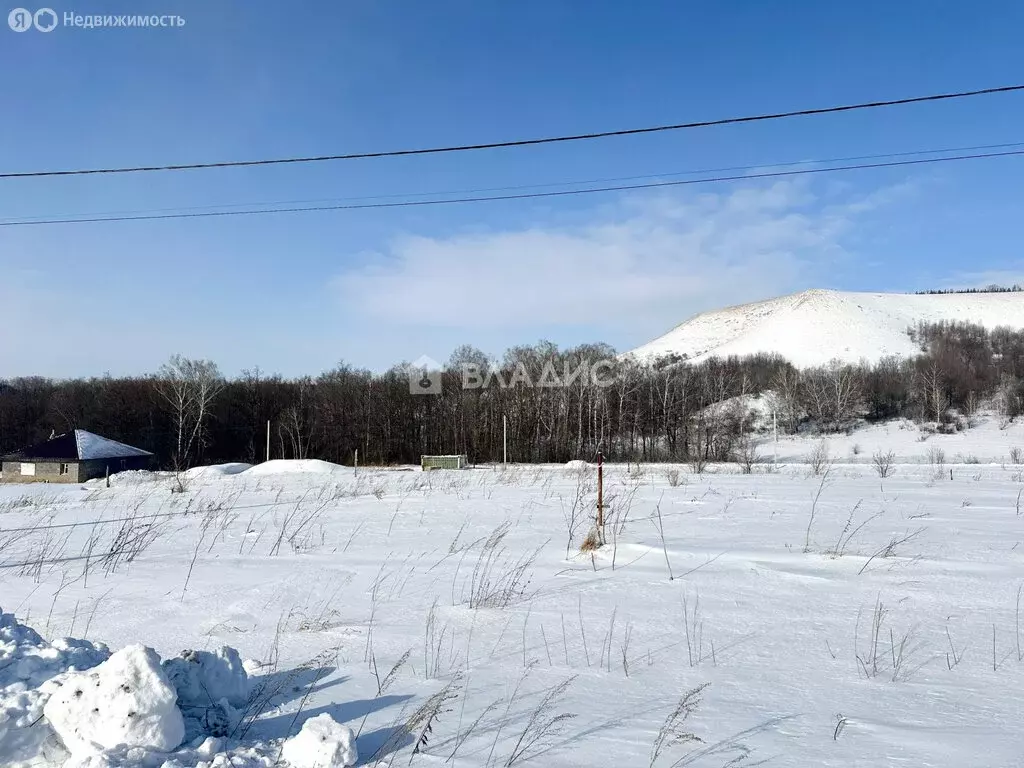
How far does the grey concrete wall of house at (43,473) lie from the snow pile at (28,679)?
41038 mm

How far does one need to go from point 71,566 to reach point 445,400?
1755 inches

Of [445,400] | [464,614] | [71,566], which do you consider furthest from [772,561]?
[445,400]

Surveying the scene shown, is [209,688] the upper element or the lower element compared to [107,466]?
upper

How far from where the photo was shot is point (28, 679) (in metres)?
2.49

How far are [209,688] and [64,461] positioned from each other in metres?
42.4

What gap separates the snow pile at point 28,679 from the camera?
218 centimetres

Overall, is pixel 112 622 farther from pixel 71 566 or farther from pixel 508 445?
pixel 508 445

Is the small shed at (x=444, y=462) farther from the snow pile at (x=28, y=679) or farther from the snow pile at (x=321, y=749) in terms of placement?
the snow pile at (x=321, y=749)

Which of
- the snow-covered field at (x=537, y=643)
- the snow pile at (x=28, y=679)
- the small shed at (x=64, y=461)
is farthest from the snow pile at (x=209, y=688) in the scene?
Result: the small shed at (x=64, y=461)

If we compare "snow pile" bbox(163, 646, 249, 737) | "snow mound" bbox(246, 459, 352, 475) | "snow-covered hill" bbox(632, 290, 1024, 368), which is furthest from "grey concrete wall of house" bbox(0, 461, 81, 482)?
"snow-covered hill" bbox(632, 290, 1024, 368)

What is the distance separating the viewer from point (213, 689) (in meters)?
2.60

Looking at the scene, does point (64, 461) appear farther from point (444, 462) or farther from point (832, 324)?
point (832, 324)

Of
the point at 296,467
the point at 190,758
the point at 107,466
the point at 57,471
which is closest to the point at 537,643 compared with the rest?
the point at 190,758

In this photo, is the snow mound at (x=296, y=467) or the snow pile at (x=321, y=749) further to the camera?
the snow mound at (x=296, y=467)
